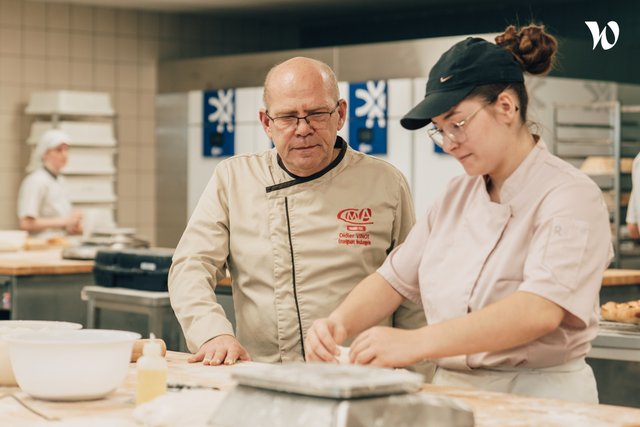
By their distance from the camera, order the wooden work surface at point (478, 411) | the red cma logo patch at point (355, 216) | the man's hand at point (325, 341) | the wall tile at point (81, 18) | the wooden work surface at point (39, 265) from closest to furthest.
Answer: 1. the wooden work surface at point (478, 411)
2. the man's hand at point (325, 341)
3. the red cma logo patch at point (355, 216)
4. the wooden work surface at point (39, 265)
5. the wall tile at point (81, 18)

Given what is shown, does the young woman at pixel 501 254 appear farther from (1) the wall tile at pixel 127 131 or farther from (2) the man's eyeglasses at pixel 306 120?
(1) the wall tile at pixel 127 131

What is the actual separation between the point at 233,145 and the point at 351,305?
6.36m

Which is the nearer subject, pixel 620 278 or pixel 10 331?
pixel 10 331

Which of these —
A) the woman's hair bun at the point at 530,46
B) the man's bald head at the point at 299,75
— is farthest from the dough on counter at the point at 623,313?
the woman's hair bun at the point at 530,46

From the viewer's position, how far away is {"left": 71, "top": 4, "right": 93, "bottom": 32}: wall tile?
9141mm

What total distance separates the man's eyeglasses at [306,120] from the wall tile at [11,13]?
22.2 feet

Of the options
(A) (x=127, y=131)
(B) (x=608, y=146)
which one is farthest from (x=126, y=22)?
(B) (x=608, y=146)

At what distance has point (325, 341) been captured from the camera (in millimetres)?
2084

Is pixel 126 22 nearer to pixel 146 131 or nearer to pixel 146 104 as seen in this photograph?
pixel 146 104

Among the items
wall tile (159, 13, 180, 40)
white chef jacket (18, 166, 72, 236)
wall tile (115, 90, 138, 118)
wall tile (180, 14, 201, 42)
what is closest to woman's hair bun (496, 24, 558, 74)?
white chef jacket (18, 166, 72, 236)

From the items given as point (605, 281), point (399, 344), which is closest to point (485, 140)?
point (399, 344)

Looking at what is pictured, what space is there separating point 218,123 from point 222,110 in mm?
114

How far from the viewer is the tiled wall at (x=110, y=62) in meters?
8.84

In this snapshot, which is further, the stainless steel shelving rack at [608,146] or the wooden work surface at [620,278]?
the stainless steel shelving rack at [608,146]
